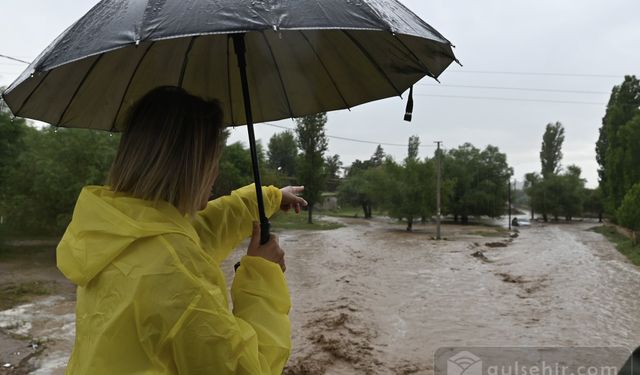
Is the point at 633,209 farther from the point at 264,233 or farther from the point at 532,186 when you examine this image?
the point at 532,186

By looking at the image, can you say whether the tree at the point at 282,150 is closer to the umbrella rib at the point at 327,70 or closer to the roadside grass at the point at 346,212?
the roadside grass at the point at 346,212

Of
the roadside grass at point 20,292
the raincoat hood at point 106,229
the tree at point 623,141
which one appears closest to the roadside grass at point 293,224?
the tree at point 623,141

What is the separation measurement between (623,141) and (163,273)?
3864 cm

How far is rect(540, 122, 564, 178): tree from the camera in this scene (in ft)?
219

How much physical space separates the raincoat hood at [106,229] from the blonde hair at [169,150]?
0.04 meters

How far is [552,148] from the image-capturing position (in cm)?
6825

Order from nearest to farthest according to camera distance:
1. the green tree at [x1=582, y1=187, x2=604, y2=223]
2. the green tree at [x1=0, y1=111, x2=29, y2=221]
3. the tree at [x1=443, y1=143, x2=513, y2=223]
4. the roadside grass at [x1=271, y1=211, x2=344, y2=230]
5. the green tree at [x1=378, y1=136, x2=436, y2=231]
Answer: the green tree at [x1=0, y1=111, x2=29, y2=221], the roadside grass at [x1=271, y1=211, x2=344, y2=230], the green tree at [x1=378, y1=136, x2=436, y2=231], the tree at [x1=443, y1=143, x2=513, y2=223], the green tree at [x1=582, y1=187, x2=604, y2=223]

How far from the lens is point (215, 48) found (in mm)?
2189

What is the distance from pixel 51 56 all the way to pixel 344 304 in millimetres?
10458

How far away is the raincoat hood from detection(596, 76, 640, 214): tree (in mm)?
36343

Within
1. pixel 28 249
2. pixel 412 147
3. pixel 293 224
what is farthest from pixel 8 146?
pixel 412 147

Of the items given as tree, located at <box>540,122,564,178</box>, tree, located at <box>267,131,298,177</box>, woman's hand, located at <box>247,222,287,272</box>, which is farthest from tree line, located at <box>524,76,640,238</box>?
tree, located at <box>267,131,298,177</box>

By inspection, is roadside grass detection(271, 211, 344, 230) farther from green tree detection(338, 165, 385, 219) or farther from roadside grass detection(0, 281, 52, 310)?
roadside grass detection(0, 281, 52, 310)

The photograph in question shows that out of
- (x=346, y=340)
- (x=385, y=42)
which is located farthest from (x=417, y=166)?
(x=385, y=42)
